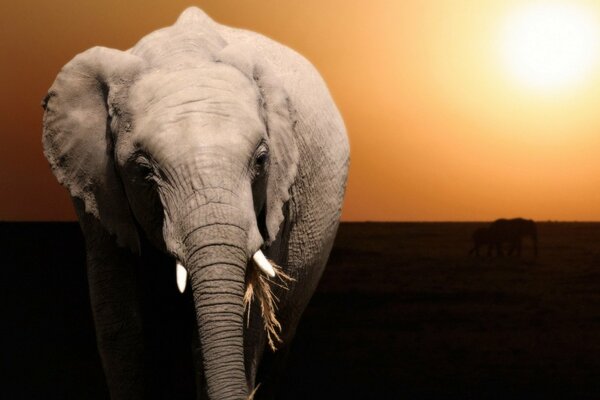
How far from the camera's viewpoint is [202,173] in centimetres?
231

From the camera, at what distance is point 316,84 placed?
302 cm

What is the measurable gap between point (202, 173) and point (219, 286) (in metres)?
0.20

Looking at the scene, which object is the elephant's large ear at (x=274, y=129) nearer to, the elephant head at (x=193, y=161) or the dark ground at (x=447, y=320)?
the elephant head at (x=193, y=161)

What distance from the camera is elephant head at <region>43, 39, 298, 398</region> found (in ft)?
7.52

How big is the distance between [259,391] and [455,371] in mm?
649

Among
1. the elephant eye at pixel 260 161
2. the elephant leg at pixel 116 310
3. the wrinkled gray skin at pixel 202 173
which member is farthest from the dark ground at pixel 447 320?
the elephant eye at pixel 260 161

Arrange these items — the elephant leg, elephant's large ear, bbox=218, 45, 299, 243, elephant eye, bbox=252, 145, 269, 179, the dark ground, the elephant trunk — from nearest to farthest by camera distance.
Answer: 1. the elephant trunk
2. elephant eye, bbox=252, 145, 269, 179
3. elephant's large ear, bbox=218, 45, 299, 243
4. the elephant leg
5. the dark ground

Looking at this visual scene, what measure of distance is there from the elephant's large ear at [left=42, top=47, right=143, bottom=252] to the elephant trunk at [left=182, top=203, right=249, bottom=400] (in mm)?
317

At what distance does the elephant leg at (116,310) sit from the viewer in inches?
108

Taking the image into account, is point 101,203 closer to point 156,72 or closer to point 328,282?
point 156,72

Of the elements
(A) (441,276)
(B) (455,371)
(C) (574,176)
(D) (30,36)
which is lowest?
(B) (455,371)

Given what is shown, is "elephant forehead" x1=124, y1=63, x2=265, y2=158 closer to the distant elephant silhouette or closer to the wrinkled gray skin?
the wrinkled gray skin

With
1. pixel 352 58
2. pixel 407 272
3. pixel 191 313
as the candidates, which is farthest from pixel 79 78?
pixel 407 272

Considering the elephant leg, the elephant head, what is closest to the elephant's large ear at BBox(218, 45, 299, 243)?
the elephant head
